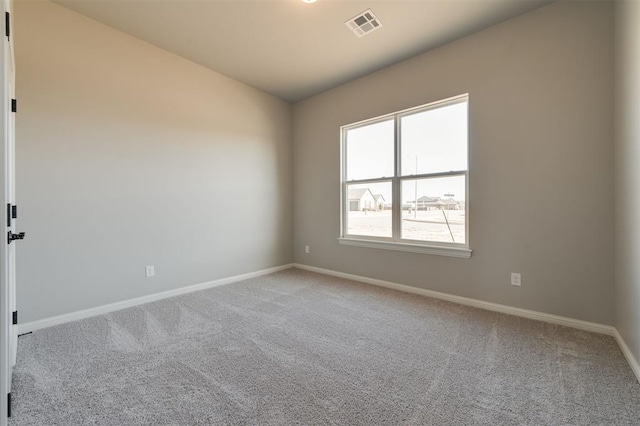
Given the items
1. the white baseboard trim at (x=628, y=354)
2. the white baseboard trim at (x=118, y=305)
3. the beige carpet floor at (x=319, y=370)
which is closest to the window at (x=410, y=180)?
the beige carpet floor at (x=319, y=370)

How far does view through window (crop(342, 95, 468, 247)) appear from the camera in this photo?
9.98 ft

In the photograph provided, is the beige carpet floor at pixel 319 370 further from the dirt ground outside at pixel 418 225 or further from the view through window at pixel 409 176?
the view through window at pixel 409 176

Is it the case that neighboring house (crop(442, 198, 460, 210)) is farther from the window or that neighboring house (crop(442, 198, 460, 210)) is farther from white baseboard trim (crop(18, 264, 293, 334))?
white baseboard trim (crop(18, 264, 293, 334))

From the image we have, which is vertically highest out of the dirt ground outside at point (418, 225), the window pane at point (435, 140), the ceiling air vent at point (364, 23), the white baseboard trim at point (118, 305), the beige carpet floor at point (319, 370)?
the ceiling air vent at point (364, 23)

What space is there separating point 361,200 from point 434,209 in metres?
1.08

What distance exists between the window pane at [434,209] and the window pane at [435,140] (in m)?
0.17

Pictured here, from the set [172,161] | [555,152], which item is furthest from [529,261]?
[172,161]

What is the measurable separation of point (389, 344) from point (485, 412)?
77 centimetres

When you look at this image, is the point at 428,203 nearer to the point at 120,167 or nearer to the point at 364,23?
the point at 364,23

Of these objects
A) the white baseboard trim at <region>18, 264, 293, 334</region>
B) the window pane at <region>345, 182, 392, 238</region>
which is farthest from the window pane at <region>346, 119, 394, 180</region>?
the white baseboard trim at <region>18, 264, 293, 334</region>

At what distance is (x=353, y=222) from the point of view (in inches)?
159

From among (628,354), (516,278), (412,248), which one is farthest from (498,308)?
(412,248)

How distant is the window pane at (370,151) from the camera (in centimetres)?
365

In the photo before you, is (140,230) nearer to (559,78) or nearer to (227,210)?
(227,210)
